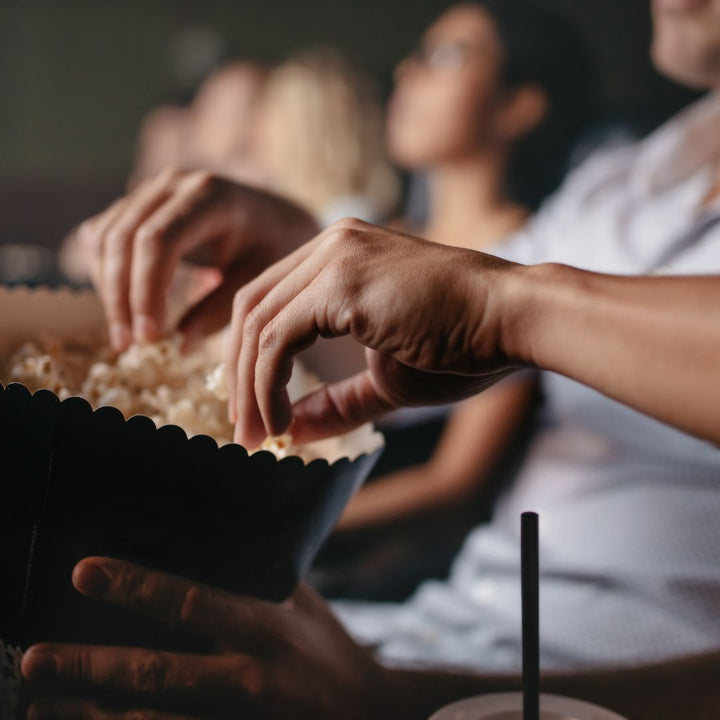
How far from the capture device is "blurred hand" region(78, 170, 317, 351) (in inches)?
30.0

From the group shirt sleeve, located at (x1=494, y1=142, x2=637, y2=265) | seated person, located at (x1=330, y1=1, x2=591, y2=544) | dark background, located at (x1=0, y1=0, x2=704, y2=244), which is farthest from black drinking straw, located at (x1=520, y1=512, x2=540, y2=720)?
dark background, located at (x1=0, y1=0, x2=704, y2=244)

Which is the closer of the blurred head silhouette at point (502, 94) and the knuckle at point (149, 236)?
the knuckle at point (149, 236)

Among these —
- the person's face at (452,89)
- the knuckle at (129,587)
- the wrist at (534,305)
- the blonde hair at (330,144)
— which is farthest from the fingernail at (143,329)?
the blonde hair at (330,144)

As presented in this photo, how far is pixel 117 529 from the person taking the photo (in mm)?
529

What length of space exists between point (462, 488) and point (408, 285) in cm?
104

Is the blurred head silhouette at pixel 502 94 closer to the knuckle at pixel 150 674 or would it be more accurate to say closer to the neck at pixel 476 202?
the neck at pixel 476 202

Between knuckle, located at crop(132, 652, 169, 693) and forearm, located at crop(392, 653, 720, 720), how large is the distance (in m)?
0.23

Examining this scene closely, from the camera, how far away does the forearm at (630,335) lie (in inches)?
17.0

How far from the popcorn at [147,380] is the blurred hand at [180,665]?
4.6 inches

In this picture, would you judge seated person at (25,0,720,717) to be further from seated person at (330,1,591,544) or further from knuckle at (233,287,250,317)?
seated person at (330,1,591,544)

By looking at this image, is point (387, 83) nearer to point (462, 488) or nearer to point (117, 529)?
point (462, 488)

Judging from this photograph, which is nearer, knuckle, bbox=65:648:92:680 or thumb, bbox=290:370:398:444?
knuckle, bbox=65:648:92:680

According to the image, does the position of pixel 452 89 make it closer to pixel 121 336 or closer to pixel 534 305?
pixel 121 336

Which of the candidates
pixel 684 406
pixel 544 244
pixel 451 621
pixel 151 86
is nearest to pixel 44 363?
pixel 684 406
